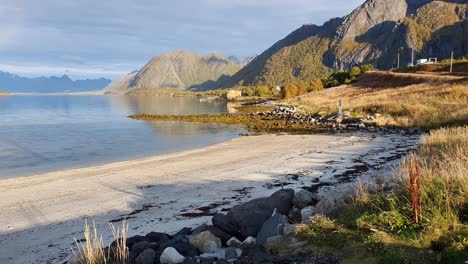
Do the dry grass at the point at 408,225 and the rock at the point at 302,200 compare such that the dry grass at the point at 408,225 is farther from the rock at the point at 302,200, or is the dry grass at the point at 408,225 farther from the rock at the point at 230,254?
the rock at the point at 302,200

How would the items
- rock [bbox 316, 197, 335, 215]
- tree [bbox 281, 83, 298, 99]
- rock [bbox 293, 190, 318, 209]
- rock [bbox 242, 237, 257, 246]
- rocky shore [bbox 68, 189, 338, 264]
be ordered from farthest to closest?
tree [bbox 281, 83, 298, 99] → rock [bbox 293, 190, 318, 209] → rock [bbox 316, 197, 335, 215] → rock [bbox 242, 237, 257, 246] → rocky shore [bbox 68, 189, 338, 264]

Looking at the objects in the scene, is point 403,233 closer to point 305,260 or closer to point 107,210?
point 305,260

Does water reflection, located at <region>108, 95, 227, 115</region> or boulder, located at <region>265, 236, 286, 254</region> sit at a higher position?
water reflection, located at <region>108, 95, 227, 115</region>

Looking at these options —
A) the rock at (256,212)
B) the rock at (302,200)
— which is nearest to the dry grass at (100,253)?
the rock at (256,212)

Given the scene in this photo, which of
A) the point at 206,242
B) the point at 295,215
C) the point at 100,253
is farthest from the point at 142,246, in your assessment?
the point at 295,215

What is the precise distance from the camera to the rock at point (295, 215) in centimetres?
852

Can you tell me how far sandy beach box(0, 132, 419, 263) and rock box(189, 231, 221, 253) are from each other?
2713 mm

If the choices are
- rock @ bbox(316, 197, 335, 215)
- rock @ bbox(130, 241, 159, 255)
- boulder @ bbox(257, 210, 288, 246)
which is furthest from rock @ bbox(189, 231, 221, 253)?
rock @ bbox(316, 197, 335, 215)

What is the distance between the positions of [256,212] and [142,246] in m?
2.53

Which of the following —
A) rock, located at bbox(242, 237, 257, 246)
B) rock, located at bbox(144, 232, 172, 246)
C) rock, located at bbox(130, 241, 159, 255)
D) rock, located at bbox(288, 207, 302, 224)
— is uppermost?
rock, located at bbox(288, 207, 302, 224)

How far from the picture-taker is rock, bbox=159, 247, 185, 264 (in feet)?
22.9

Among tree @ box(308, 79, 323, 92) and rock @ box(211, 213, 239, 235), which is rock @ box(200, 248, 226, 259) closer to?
rock @ box(211, 213, 239, 235)

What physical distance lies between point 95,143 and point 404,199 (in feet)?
102

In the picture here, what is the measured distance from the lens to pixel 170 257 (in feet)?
23.0
